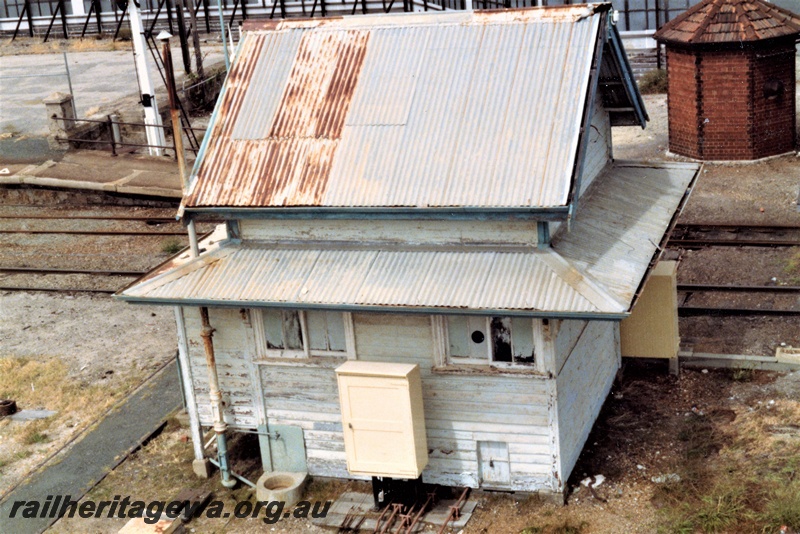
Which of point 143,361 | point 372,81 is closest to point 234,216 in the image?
point 372,81

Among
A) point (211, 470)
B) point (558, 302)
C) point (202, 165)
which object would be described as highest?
point (202, 165)

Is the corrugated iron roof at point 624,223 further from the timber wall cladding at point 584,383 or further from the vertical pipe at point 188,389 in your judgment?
the vertical pipe at point 188,389

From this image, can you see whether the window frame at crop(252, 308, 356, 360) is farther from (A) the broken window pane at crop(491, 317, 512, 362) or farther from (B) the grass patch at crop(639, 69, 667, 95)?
(B) the grass patch at crop(639, 69, 667, 95)

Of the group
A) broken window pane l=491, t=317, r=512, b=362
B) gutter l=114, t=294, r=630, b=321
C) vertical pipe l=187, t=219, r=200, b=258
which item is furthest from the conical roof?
gutter l=114, t=294, r=630, b=321

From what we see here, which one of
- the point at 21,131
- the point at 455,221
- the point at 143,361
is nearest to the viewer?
the point at 455,221

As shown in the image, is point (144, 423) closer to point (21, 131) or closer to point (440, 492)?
point (440, 492)

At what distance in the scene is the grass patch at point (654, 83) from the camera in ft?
113

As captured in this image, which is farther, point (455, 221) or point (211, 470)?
point (211, 470)

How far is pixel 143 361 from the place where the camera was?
62.3 ft

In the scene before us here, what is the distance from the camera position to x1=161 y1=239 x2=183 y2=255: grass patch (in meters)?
24.3

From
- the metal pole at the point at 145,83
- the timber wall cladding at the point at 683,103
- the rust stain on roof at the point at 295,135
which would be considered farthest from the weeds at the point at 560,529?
the metal pole at the point at 145,83

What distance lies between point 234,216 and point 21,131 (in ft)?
73.7

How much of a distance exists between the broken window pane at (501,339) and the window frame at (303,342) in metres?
1.77

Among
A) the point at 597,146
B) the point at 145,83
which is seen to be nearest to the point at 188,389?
the point at 597,146
